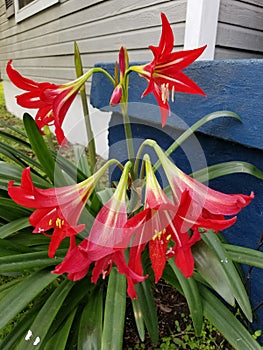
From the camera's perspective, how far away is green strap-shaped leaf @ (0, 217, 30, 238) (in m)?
1.00

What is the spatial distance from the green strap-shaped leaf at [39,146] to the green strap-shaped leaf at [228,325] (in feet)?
2.02

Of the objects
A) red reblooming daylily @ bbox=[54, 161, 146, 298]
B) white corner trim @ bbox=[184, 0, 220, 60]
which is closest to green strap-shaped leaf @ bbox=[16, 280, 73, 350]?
red reblooming daylily @ bbox=[54, 161, 146, 298]

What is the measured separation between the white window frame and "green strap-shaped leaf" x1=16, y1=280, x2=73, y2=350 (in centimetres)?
335

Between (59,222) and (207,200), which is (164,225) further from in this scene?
(59,222)

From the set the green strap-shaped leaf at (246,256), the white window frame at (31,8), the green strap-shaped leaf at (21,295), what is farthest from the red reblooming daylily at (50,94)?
the white window frame at (31,8)

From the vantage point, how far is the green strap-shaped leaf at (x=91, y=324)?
833mm

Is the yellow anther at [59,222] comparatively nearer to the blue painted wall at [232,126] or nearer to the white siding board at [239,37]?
the blue painted wall at [232,126]

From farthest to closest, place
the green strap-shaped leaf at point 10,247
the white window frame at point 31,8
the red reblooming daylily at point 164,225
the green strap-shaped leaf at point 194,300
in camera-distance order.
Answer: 1. the white window frame at point 31,8
2. the green strap-shaped leaf at point 10,247
3. the green strap-shaped leaf at point 194,300
4. the red reblooming daylily at point 164,225

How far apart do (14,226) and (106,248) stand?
1.95 ft

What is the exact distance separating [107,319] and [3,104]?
7.36 meters

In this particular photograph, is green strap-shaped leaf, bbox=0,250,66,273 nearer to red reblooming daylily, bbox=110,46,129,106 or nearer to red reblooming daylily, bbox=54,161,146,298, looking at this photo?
red reblooming daylily, bbox=54,161,146,298

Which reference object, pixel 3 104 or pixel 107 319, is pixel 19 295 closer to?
pixel 107 319

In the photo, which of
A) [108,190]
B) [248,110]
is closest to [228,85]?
[248,110]

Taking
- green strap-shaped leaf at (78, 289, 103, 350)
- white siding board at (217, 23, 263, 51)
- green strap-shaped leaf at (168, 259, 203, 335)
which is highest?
white siding board at (217, 23, 263, 51)
